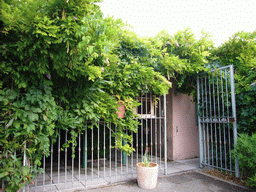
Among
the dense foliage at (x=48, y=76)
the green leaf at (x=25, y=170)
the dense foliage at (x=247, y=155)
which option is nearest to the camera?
the dense foliage at (x=48, y=76)

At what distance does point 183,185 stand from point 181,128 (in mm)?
2497

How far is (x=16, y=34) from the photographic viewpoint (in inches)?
99.3

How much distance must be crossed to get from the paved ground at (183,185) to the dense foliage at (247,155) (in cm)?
43

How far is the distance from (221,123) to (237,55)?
210 cm

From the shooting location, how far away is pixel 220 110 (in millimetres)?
4902

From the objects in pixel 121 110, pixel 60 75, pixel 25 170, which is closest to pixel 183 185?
pixel 121 110

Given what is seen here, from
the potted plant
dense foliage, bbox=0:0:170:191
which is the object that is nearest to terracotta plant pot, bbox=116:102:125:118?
→ dense foliage, bbox=0:0:170:191

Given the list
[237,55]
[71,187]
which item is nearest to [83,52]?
[71,187]

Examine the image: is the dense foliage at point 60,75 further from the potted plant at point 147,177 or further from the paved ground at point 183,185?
the paved ground at point 183,185

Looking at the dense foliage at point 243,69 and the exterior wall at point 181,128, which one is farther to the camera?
the exterior wall at point 181,128

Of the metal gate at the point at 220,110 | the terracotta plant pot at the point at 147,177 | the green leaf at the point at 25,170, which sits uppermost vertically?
the metal gate at the point at 220,110

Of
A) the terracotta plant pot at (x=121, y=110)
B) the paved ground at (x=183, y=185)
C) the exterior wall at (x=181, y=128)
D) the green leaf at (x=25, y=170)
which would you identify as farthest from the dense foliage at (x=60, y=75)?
the exterior wall at (x=181, y=128)

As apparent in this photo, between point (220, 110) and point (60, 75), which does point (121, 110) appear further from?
point (220, 110)

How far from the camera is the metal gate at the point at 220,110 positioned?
14.8 ft
